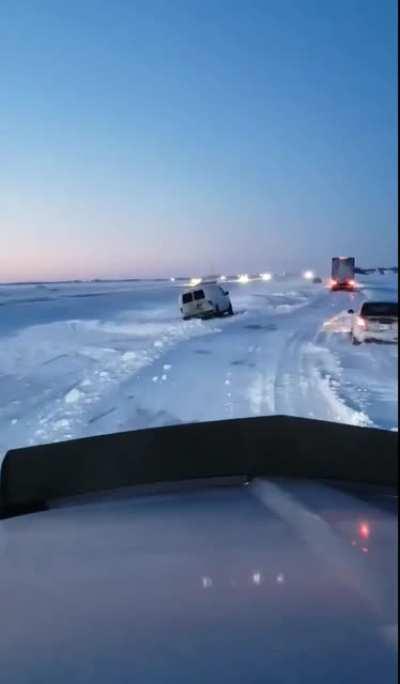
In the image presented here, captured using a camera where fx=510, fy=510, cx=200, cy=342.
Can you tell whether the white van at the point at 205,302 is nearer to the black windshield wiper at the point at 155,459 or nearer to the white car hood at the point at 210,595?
the black windshield wiper at the point at 155,459

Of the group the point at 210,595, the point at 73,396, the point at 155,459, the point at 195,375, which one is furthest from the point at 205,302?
the point at 210,595

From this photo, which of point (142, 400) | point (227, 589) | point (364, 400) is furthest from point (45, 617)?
point (142, 400)

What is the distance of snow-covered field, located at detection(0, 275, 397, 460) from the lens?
5.44 metres

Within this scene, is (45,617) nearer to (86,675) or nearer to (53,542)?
(86,675)

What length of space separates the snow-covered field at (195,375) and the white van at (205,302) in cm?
237

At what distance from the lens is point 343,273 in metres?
2.31

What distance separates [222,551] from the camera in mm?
1527

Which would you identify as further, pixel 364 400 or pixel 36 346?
pixel 36 346

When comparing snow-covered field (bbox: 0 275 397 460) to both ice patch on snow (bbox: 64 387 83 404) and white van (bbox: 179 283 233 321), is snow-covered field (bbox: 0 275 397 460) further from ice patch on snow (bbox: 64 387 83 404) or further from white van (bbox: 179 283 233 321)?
white van (bbox: 179 283 233 321)

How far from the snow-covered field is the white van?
237 centimetres

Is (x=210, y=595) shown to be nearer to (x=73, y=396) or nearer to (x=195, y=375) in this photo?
(x=73, y=396)

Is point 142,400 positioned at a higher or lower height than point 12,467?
lower

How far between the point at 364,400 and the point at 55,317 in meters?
17.0

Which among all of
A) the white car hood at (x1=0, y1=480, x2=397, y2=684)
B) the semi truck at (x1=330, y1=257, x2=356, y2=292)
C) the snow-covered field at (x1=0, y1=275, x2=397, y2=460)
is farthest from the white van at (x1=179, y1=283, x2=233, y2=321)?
the white car hood at (x1=0, y1=480, x2=397, y2=684)
